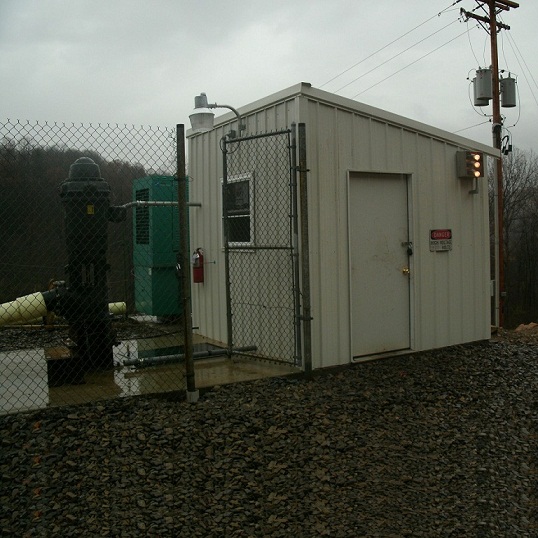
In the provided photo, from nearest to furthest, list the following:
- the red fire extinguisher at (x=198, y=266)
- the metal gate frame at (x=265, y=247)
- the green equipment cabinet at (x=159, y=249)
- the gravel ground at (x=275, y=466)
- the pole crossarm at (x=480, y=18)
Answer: the gravel ground at (x=275, y=466) < the metal gate frame at (x=265, y=247) < the red fire extinguisher at (x=198, y=266) < the green equipment cabinet at (x=159, y=249) < the pole crossarm at (x=480, y=18)

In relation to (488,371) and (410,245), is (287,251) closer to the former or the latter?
(410,245)

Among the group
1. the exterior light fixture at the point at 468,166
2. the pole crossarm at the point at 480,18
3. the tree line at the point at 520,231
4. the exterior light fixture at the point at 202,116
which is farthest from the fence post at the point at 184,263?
the tree line at the point at 520,231

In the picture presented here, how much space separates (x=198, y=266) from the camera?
8.38 meters

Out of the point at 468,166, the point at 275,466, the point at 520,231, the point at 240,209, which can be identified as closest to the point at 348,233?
the point at 240,209

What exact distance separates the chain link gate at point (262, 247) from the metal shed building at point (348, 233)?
0.02 meters

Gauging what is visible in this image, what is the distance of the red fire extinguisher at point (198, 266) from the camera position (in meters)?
8.36

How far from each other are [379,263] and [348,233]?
0.66m

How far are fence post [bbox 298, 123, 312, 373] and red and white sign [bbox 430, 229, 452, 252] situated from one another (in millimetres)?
2286

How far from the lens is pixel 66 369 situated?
5.88m

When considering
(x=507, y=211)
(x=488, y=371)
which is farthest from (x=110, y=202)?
(x=507, y=211)

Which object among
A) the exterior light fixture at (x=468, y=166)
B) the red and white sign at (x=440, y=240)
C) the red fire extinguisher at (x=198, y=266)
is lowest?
the red fire extinguisher at (x=198, y=266)

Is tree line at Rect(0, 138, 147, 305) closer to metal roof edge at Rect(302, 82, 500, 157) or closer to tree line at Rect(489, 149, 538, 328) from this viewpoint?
metal roof edge at Rect(302, 82, 500, 157)

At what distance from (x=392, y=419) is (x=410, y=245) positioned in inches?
111

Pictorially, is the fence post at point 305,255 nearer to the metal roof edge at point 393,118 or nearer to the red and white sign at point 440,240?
the metal roof edge at point 393,118
